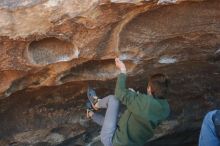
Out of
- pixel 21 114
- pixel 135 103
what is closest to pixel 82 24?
pixel 135 103

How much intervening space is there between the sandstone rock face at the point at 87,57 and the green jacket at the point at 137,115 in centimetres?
28

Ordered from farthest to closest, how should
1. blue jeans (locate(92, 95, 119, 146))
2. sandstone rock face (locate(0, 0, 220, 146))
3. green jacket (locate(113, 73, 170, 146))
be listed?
blue jeans (locate(92, 95, 119, 146))
green jacket (locate(113, 73, 170, 146))
sandstone rock face (locate(0, 0, 220, 146))

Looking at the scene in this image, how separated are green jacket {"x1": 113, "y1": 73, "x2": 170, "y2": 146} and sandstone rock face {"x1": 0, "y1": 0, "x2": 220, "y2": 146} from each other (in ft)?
0.92

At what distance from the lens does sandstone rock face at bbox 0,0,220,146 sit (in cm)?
263

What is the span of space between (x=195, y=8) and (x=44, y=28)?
3.17 ft

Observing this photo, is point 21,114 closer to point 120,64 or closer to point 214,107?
point 120,64

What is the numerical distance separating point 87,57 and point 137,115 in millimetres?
495

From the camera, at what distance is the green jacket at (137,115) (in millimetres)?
2930

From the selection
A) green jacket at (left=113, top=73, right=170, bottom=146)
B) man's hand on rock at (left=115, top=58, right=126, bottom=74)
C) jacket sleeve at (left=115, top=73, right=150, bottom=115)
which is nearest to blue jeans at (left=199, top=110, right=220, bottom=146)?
green jacket at (left=113, top=73, right=170, bottom=146)

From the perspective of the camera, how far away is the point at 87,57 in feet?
9.78

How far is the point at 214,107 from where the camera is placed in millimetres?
4211

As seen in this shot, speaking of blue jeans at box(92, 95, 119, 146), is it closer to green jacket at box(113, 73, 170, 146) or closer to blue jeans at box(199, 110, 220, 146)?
green jacket at box(113, 73, 170, 146)

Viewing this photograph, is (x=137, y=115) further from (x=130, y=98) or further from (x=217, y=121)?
(x=217, y=121)

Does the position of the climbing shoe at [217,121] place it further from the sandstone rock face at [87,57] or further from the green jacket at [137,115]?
the sandstone rock face at [87,57]
